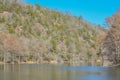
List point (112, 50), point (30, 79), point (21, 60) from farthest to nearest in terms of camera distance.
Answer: point (21, 60) < point (112, 50) < point (30, 79)

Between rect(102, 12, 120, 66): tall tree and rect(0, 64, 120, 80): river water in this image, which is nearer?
rect(0, 64, 120, 80): river water

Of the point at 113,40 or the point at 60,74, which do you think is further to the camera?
the point at 113,40

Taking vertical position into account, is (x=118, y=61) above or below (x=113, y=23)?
below

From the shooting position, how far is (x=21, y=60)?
6097 inches

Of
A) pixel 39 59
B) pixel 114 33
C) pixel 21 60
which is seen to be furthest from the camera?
pixel 39 59

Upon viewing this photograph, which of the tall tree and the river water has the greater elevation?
the tall tree

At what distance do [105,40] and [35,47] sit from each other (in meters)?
90.4

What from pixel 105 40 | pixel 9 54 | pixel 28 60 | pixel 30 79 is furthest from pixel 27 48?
pixel 30 79

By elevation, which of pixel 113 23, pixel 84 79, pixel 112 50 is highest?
pixel 113 23

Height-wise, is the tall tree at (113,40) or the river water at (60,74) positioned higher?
the tall tree at (113,40)

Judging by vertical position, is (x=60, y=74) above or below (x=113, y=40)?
below

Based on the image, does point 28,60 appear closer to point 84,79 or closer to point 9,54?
point 9,54

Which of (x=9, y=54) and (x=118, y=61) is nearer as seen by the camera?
(x=118, y=61)

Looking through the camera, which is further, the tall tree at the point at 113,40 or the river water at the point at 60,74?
the tall tree at the point at 113,40
